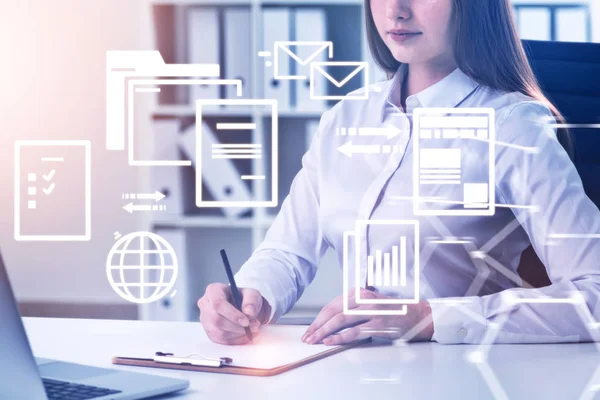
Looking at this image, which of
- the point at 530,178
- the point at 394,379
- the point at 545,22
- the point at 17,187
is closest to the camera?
the point at 394,379

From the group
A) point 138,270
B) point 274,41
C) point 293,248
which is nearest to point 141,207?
point 138,270

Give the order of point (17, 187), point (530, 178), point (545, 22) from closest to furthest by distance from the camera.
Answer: point (530, 178), point (545, 22), point (17, 187)

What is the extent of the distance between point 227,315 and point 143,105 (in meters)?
0.67

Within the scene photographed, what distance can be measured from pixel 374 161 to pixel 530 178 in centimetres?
33

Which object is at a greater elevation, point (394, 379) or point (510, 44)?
point (510, 44)

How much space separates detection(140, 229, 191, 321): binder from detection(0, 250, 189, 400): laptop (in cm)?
59

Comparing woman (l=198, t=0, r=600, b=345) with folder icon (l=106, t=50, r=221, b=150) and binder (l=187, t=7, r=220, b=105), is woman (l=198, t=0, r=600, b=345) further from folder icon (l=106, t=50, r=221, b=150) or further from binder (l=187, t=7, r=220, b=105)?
folder icon (l=106, t=50, r=221, b=150)

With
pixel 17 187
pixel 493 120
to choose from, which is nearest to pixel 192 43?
pixel 17 187

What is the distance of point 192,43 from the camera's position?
1703mm

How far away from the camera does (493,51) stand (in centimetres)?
151

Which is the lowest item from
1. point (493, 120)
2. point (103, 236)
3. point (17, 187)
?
point (103, 236)

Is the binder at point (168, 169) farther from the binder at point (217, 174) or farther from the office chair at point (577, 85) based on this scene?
the office chair at point (577, 85)

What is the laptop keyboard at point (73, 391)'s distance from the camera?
0.75 meters

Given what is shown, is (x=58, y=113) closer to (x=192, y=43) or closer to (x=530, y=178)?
(x=192, y=43)
